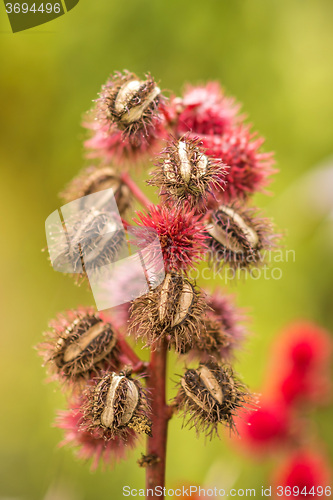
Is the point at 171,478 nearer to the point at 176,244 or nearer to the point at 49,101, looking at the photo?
the point at 176,244

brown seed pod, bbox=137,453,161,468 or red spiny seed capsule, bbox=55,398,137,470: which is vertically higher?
red spiny seed capsule, bbox=55,398,137,470

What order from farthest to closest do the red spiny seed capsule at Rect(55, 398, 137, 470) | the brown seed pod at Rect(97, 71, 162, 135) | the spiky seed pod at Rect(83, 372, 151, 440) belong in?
1. the red spiny seed capsule at Rect(55, 398, 137, 470)
2. the brown seed pod at Rect(97, 71, 162, 135)
3. the spiky seed pod at Rect(83, 372, 151, 440)

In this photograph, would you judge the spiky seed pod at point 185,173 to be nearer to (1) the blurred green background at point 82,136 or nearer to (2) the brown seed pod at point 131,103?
(2) the brown seed pod at point 131,103

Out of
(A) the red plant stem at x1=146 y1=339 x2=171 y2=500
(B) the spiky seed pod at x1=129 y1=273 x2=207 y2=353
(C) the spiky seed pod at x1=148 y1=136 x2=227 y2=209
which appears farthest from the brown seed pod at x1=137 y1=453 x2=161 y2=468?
(C) the spiky seed pod at x1=148 y1=136 x2=227 y2=209

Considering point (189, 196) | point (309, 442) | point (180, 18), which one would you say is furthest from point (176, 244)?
point (180, 18)

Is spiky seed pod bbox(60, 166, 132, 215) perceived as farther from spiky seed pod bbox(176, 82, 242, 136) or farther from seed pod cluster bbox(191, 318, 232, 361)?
seed pod cluster bbox(191, 318, 232, 361)

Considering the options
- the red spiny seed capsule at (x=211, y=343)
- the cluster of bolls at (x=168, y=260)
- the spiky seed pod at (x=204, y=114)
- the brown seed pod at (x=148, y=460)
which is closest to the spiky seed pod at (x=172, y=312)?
the cluster of bolls at (x=168, y=260)
